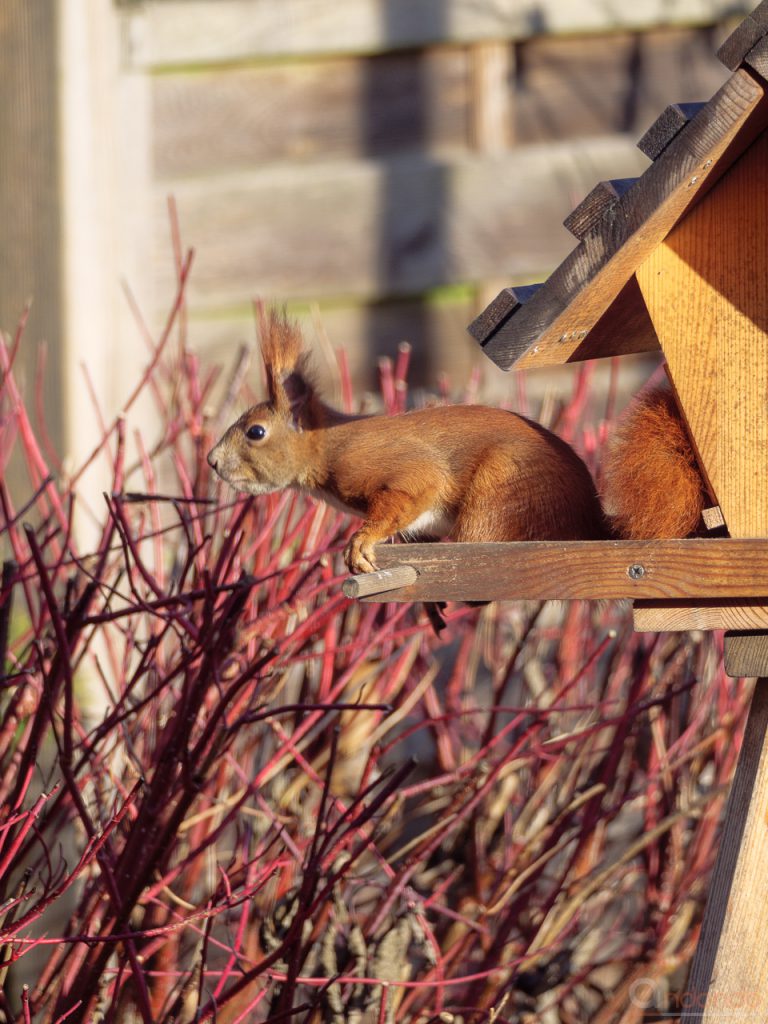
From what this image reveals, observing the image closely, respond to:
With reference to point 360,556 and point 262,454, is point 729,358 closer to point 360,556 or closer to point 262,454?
point 360,556

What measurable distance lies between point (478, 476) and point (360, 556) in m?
0.22

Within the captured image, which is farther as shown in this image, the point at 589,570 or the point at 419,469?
the point at 419,469

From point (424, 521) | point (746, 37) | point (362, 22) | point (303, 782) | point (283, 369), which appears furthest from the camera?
point (362, 22)

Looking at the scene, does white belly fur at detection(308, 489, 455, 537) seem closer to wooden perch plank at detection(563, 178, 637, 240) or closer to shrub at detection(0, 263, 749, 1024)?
shrub at detection(0, 263, 749, 1024)

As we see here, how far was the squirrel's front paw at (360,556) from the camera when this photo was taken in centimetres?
164

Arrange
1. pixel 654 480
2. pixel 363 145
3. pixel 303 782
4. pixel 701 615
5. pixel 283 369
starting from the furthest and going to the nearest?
pixel 363 145 → pixel 303 782 → pixel 283 369 → pixel 654 480 → pixel 701 615

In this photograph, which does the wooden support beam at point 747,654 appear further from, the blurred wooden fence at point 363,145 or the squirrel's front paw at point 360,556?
the blurred wooden fence at point 363,145

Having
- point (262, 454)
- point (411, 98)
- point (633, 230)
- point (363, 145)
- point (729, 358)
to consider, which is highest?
point (411, 98)

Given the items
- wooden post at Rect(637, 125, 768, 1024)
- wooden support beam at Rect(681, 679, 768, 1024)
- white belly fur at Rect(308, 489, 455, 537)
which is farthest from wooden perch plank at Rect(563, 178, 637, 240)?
wooden support beam at Rect(681, 679, 768, 1024)

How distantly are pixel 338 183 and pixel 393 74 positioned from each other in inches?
12.2

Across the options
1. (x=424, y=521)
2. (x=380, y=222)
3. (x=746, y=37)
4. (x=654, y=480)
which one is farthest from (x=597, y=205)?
(x=380, y=222)

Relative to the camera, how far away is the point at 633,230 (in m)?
1.55

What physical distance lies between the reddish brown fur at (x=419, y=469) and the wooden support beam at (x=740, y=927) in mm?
407

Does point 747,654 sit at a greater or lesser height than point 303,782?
greater
